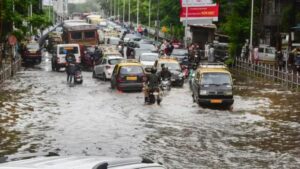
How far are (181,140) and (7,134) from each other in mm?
5262

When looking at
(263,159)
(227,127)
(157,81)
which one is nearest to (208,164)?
(263,159)

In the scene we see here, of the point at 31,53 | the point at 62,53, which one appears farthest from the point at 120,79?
the point at 31,53

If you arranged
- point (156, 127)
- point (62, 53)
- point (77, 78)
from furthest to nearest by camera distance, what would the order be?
1. point (62, 53)
2. point (77, 78)
3. point (156, 127)

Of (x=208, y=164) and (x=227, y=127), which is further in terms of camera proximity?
(x=227, y=127)

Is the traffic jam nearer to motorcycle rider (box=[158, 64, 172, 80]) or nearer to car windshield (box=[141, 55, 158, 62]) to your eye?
motorcycle rider (box=[158, 64, 172, 80])

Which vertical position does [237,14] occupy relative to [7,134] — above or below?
above

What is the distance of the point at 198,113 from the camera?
26.1 meters

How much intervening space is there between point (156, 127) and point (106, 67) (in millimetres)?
18902

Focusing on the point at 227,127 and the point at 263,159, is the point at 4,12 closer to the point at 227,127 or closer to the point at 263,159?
the point at 227,127

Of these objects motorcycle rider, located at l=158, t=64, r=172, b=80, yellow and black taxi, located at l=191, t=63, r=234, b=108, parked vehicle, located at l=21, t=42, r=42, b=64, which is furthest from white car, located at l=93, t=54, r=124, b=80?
parked vehicle, located at l=21, t=42, r=42, b=64

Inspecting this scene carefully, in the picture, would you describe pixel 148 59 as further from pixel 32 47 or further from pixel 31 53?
pixel 32 47

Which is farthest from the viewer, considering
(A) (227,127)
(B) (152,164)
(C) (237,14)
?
(C) (237,14)

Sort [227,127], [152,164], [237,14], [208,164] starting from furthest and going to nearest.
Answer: [237,14], [227,127], [208,164], [152,164]

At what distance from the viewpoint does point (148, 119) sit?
78.8ft
